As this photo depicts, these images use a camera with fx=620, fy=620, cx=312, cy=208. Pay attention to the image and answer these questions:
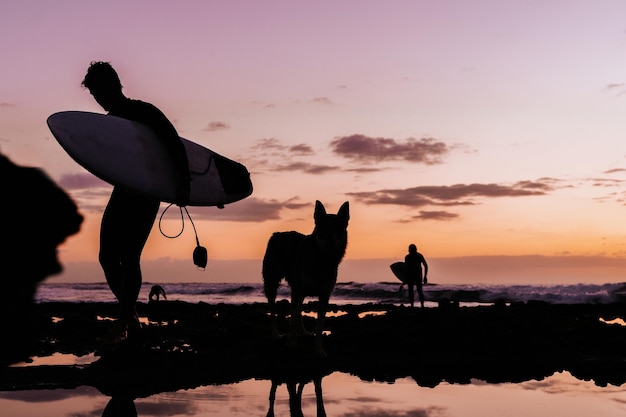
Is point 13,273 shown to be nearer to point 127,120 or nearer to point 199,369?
point 127,120

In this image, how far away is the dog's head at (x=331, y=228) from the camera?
255 inches

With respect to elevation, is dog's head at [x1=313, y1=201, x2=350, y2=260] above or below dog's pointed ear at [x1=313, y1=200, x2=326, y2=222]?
below

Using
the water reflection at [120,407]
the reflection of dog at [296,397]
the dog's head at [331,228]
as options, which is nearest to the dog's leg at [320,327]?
the dog's head at [331,228]

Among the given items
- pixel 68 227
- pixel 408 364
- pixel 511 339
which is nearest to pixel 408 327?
pixel 511 339

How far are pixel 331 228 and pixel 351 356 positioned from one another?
134cm

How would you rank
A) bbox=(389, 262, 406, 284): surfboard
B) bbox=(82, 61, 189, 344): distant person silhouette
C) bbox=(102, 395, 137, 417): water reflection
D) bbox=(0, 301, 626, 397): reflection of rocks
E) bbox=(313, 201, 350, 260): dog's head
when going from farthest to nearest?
bbox=(389, 262, 406, 284): surfboard → bbox=(313, 201, 350, 260): dog's head → bbox=(82, 61, 189, 344): distant person silhouette → bbox=(0, 301, 626, 397): reflection of rocks → bbox=(102, 395, 137, 417): water reflection

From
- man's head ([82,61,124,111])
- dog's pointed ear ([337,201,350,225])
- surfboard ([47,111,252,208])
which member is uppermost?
man's head ([82,61,124,111])

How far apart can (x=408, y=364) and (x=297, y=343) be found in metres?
1.46

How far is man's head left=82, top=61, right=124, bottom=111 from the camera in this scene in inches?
230

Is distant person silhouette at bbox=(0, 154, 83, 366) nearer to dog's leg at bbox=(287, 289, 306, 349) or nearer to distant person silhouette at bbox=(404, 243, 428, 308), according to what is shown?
dog's leg at bbox=(287, 289, 306, 349)

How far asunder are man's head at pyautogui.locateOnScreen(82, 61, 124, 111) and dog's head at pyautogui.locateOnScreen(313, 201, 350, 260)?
2.29m

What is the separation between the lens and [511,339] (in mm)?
7785

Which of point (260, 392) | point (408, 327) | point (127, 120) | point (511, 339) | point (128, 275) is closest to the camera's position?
point (260, 392)

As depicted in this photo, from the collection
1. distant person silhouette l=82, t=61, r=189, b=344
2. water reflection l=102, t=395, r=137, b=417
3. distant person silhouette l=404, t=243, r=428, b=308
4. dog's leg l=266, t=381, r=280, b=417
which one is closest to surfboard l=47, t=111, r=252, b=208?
distant person silhouette l=82, t=61, r=189, b=344
